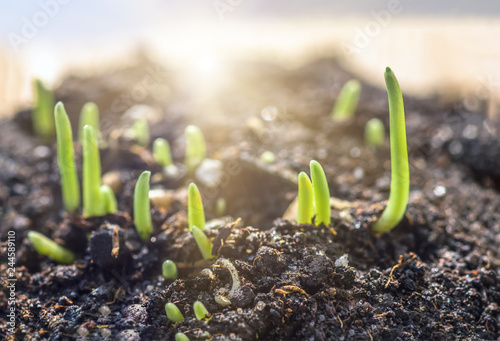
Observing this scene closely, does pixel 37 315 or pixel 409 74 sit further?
pixel 409 74

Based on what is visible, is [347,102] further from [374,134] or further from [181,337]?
[181,337]

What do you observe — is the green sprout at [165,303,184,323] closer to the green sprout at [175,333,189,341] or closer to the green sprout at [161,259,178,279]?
the green sprout at [175,333,189,341]

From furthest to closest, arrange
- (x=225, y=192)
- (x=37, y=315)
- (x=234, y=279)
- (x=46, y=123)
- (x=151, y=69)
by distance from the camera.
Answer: (x=151, y=69) → (x=46, y=123) → (x=225, y=192) → (x=37, y=315) → (x=234, y=279)

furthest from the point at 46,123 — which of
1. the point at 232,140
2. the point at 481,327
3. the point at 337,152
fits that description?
the point at 481,327

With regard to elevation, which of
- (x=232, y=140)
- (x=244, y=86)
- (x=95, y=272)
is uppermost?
(x=244, y=86)

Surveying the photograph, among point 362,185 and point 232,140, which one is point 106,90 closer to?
point 232,140

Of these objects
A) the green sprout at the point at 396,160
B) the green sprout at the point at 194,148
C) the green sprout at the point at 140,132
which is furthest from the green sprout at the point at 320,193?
the green sprout at the point at 140,132

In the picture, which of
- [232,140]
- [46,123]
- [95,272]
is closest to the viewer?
[95,272]

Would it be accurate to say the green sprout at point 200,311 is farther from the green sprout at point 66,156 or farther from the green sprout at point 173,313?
the green sprout at point 66,156
